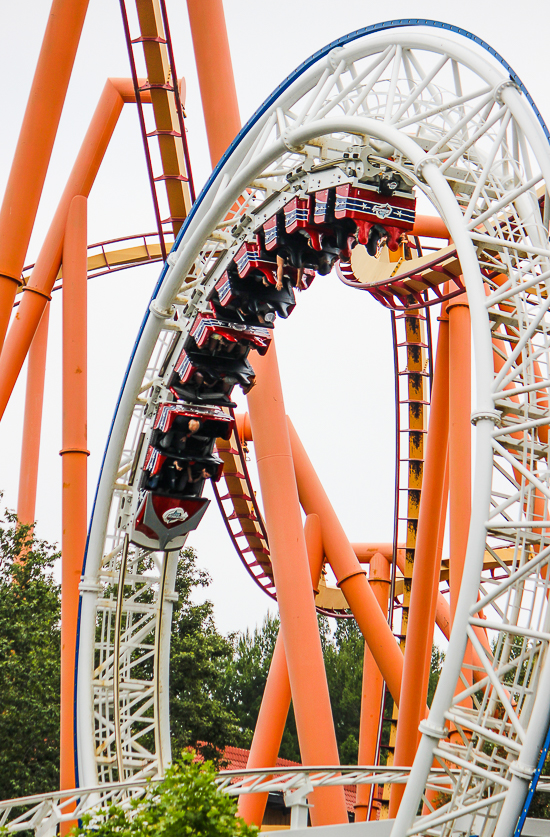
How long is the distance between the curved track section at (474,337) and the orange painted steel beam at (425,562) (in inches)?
53.4

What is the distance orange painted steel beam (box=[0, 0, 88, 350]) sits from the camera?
8312 millimetres

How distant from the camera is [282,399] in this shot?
846 centimetres

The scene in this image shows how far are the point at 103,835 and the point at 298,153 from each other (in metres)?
4.91

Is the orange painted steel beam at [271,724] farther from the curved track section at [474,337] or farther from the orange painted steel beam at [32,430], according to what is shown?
the orange painted steel beam at [32,430]

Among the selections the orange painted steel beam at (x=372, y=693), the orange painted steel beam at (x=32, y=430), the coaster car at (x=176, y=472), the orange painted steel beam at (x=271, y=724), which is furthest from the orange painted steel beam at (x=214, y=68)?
the orange painted steel beam at (x=372, y=693)

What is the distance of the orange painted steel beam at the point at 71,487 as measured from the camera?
9.55m

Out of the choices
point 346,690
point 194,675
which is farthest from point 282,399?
point 346,690

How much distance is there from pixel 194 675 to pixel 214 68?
10947 mm

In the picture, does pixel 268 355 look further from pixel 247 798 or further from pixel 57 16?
pixel 247 798

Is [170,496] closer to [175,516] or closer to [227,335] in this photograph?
[175,516]

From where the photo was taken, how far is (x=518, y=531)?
5.25m

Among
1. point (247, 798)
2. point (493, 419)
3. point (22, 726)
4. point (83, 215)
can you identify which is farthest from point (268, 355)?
point (22, 726)

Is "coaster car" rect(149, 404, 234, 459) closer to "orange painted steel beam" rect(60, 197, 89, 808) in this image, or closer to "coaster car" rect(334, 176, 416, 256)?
"orange painted steel beam" rect(60, 197, 89, 808)

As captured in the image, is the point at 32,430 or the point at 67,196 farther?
the point at 32,430
